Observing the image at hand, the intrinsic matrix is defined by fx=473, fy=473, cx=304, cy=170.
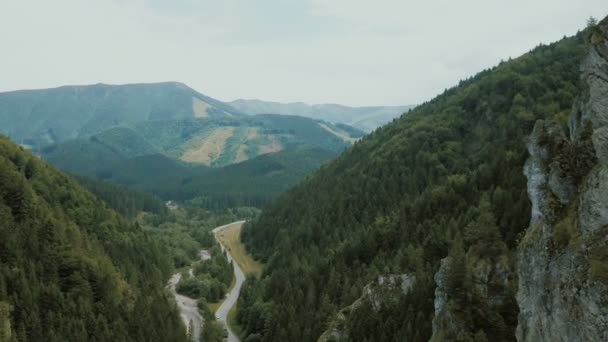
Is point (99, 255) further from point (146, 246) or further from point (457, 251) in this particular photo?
point (457, 251)

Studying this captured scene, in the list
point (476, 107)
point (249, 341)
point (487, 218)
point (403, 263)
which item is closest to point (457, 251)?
point (487, 218)

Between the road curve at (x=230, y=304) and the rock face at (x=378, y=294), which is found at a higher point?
the rock face at (x=378, y=294)

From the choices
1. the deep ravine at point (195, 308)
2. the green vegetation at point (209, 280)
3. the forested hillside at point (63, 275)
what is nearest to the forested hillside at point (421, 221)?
the deep ravine at point (195, 308)

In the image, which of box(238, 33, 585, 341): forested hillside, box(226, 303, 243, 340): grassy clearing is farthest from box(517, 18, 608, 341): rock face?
box(226, 303, 243, 340): grassy clearing

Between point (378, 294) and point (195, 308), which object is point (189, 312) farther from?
point (378, 294)

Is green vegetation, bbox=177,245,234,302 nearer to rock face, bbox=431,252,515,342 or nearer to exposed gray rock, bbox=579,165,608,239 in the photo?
rock face, bbox=431,252,515,342

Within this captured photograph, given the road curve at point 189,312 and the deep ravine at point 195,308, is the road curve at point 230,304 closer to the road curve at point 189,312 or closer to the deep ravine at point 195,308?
the deep ravine at point 195,308
